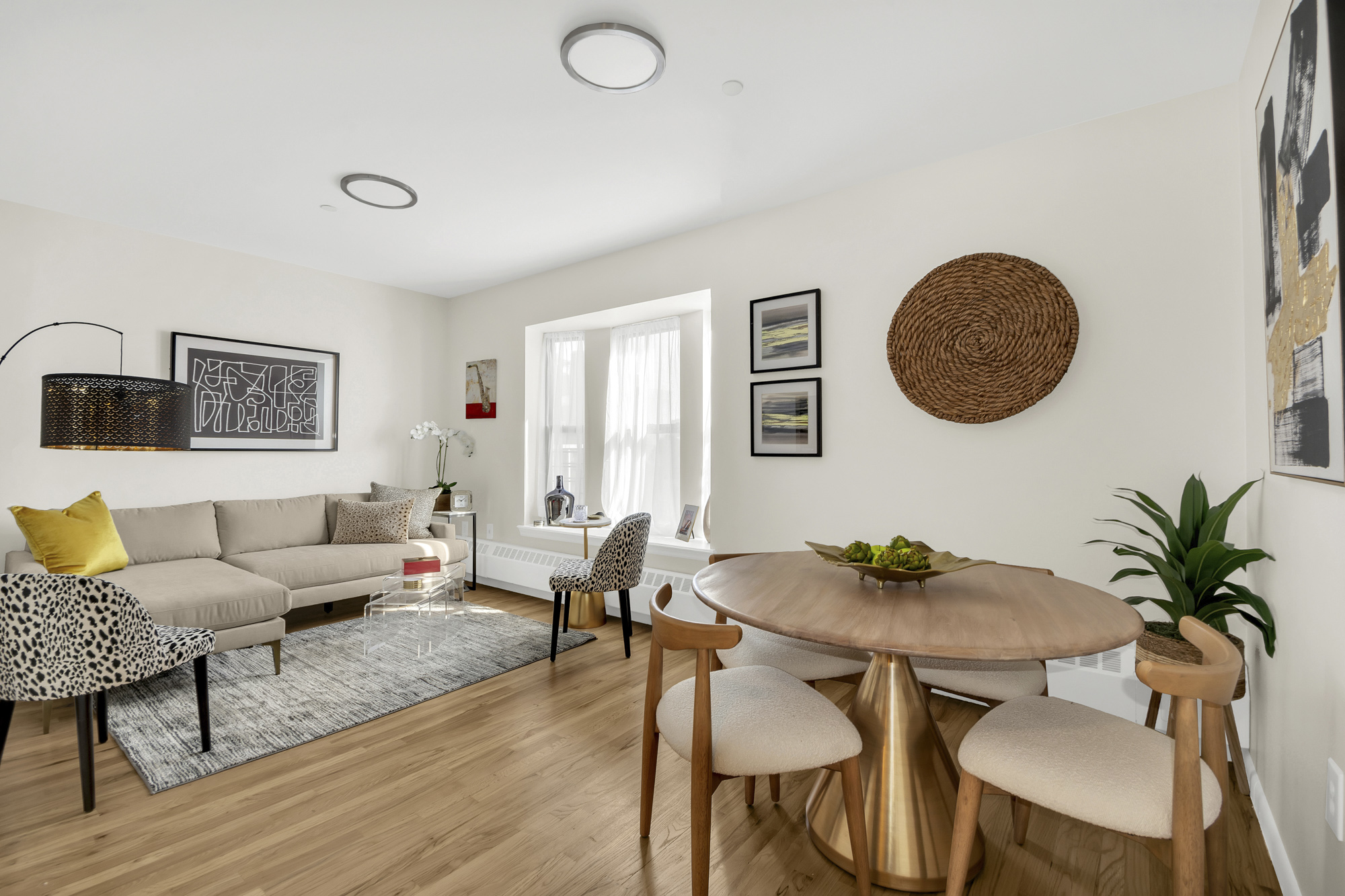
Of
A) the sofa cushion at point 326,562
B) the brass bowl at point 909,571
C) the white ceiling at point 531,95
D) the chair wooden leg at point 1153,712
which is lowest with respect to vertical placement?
the chair wooden leg at point 1153,712

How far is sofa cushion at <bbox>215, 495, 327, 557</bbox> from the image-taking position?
415cm

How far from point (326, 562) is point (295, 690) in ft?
3.85

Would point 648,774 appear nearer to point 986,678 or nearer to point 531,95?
point 986,678

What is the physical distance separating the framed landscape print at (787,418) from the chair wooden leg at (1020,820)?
6.01 feet

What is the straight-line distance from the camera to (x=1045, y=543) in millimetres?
2656

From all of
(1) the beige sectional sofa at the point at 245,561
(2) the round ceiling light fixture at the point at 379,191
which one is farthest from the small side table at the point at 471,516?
(2) the round ceiling light fixture at the point at 379,191

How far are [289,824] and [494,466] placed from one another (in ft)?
11.5

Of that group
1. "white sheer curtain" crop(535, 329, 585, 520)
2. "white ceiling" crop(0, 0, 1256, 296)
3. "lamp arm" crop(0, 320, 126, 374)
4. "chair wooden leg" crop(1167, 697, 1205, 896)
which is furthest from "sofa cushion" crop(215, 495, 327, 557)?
"chair wooden leg" crop(1167, 697, 1205, 896)

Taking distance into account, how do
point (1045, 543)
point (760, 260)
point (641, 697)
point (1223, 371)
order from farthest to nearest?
1. point (760, 260)
2. point (641, 697)
3. point (1045, 543)
4. point (1223, 371)

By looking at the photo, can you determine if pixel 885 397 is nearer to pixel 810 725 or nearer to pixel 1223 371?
pixel 1223 371

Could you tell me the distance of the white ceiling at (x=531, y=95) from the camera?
6.51 feet

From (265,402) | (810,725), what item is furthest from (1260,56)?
(265,402)

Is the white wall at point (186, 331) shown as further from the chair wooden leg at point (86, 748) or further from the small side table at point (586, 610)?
the chair wooden leg at point (86, 748)

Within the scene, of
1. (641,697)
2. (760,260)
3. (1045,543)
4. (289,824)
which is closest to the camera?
(289,824)
